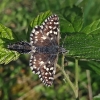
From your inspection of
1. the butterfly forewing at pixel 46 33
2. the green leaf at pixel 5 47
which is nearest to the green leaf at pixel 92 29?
the butterfly forewing at pixel 46 33

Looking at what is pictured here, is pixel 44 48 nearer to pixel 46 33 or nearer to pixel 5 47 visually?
pixel 46 33

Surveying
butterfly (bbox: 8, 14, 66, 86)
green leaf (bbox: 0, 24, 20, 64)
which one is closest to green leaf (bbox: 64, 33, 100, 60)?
butterfly (bbox: 8, 14, 66, 86)

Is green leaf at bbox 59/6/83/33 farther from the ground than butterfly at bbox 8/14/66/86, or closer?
farther from the ground

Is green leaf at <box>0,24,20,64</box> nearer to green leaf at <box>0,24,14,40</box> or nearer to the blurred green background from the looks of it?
green leaf at <box>0,24,14,40</box>

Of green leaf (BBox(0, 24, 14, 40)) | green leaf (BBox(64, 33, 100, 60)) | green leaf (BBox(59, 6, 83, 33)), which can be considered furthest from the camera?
green leaf (BBox(59, 6, 83, 33))

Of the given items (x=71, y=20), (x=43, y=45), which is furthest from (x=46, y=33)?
(x=71, y=20)

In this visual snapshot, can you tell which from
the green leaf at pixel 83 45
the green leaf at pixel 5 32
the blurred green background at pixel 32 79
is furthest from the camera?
the blurred green background at pixel 32 79

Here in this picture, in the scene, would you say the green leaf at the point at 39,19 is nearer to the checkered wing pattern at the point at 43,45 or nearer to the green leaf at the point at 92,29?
the checkered wing pattern at the point at 43,45
